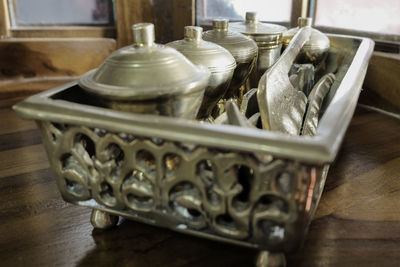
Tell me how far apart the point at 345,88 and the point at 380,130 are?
1.50 ft

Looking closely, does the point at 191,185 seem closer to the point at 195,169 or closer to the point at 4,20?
the point at 195,169

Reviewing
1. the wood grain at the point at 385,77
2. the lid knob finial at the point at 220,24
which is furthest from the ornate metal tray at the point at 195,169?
the wood grain at the point at 385,77

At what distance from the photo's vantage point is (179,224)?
0.49 meters

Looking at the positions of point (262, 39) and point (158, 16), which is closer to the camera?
point (262, 39)

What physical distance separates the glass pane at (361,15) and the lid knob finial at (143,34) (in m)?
0.87

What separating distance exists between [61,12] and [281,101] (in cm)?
107

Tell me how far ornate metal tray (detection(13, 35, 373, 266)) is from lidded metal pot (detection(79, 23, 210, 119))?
0.03m

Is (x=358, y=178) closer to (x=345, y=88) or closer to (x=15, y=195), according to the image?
(x=345, y=88)

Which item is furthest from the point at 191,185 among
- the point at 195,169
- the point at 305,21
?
the point at 305,21

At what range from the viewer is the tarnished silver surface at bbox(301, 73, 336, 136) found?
69 cm

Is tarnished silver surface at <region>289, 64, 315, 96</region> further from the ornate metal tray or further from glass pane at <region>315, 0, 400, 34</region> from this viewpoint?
glass pane at <region>315, 0, 400, 34</region>

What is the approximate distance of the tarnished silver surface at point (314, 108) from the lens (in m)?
0.69

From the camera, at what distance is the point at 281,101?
0.64m

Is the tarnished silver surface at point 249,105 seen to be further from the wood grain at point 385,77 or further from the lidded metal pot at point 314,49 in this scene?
the wood grain at point 385,77
